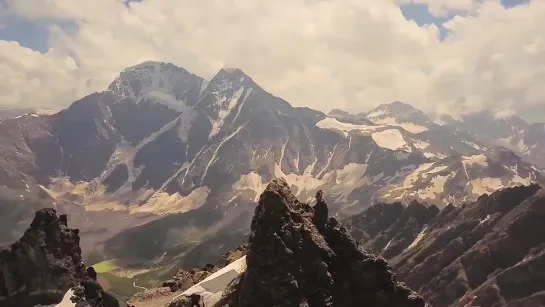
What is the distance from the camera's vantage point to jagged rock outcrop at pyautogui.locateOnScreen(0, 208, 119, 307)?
4678 centimetres

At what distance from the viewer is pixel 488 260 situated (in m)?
173

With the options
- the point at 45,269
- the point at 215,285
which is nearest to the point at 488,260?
the point at 215,285

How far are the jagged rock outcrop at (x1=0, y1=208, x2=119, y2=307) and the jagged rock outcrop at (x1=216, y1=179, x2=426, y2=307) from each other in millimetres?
14375

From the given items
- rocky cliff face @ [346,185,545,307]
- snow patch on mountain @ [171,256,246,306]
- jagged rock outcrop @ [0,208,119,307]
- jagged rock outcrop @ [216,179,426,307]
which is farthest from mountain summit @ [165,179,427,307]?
rocky cliff face @ [346,185,545,307]

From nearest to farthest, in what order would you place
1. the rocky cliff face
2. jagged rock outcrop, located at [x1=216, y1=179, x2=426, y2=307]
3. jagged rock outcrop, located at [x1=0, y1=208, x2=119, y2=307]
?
jagged rock outcrop, located at [x1=216, y1=179, x2=426, y2=307] < jagged rock outcrop, located at [x1=0, y1=208, x2=119, y2=307] < the rocky cliff face

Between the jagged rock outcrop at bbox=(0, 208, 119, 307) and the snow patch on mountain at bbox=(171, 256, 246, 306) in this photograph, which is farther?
the jagged rock outcrop at bbox=(0, 208, 119, 307)

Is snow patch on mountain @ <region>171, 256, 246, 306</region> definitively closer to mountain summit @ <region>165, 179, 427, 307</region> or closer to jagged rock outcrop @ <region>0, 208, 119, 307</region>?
mountain summit @ <region>165, 179, 427, 307</region>

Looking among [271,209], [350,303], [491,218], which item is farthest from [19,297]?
[491,218]

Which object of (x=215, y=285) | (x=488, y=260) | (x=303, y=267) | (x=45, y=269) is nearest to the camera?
(x=303, y=267)

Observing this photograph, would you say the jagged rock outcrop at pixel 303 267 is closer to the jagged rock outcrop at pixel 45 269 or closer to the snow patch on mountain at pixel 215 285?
the snow patch on mountain at pixel 215 285

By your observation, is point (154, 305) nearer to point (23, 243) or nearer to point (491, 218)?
point (23, 243)

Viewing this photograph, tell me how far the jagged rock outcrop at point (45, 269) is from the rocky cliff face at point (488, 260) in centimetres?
13109

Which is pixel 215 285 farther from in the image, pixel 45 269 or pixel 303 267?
pixel 45 269

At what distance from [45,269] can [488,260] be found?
151m
